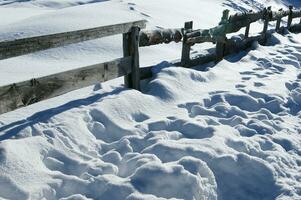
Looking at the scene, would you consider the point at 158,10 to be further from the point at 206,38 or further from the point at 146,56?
the point at 206,38

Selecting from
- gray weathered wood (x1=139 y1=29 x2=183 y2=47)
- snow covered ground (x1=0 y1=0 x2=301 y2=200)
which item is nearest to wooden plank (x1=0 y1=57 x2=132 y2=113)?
snow covered ground (x1=0 y1=0 x2=301 y2=200)

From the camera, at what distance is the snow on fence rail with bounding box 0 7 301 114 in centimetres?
454

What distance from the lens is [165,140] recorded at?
4.94 m

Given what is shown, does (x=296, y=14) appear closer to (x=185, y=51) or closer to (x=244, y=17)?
(x=244, y=17)

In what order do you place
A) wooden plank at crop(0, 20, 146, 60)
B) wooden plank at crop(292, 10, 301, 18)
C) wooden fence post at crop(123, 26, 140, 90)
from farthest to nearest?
wooden plank at crop(292, 10, 301, 18) → wooden fence post at crop(123, 26, 140, 90) → wooden plank at crop(0, 20, 146, 60)

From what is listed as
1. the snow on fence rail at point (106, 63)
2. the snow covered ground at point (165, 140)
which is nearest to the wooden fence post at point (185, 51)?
the snow on fence rail at point (106, 63)

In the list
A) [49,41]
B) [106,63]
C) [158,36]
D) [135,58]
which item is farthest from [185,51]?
[49,41]

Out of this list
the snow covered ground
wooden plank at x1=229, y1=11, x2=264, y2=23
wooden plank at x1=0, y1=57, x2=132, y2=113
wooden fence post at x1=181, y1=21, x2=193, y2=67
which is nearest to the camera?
the snow covered ground

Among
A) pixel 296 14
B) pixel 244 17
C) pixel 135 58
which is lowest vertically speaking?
pixel 296 14

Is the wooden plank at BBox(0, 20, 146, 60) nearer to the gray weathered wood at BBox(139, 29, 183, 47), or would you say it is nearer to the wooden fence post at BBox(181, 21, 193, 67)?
the gray weathered wood at BBox(139, 29, 183, 47)

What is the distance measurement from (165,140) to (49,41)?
194cm

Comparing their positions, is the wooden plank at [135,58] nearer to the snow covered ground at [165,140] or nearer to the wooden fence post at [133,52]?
the wooden fence post at [133,52]

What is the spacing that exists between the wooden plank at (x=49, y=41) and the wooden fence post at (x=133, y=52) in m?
0.13

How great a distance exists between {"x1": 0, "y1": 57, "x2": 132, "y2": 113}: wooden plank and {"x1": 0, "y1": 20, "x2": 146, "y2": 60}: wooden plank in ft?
1.25
